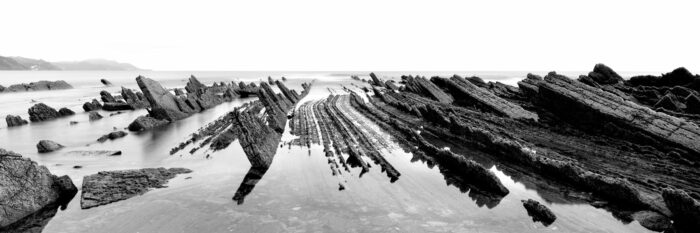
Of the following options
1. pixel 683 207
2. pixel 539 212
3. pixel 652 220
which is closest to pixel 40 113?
pixel 539 212

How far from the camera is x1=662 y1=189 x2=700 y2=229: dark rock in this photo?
8.59 metres

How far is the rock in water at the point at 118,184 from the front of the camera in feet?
37.6

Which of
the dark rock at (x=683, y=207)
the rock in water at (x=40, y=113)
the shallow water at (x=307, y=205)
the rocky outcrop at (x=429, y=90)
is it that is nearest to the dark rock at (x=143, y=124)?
the shallow water at (x=307, y=205)

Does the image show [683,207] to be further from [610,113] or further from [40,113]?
[40,113]

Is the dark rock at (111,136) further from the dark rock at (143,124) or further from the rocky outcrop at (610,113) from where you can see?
the rocky outcrop at (610,113)

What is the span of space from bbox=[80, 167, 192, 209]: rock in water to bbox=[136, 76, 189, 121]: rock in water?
63.2 feet

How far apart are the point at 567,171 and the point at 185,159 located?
17093 mm

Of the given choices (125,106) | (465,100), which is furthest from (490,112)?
(125,106)

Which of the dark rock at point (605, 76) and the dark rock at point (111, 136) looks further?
the dark rock at point (605, 76)

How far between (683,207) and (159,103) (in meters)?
35.6

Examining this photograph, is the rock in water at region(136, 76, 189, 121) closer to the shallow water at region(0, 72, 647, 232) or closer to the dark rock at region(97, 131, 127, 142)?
the dark rock at region(97, 131, 127, 142)

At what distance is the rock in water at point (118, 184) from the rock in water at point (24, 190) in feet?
2.37

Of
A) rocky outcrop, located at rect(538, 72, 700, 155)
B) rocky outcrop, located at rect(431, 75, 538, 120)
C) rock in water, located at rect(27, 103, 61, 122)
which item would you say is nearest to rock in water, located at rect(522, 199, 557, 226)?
rocky outcrop, located at rect(538, 72, 700, 155)

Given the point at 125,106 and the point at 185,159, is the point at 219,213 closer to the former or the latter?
the point at 185,159
